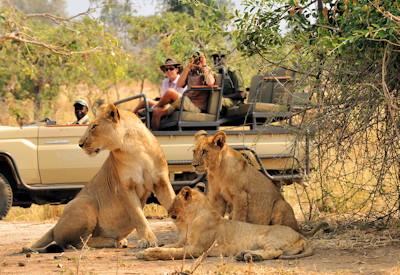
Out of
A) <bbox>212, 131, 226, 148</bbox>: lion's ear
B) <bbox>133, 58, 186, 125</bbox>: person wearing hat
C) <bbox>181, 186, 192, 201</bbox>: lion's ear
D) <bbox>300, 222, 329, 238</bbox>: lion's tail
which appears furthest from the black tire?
<bbox>181, 186, 192, 201</bbox>: lion's ear

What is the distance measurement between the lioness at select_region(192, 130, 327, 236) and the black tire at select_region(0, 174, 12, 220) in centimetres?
338

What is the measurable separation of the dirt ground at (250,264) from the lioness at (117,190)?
0.83ft

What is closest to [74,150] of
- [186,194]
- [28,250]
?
Result: [28,250]

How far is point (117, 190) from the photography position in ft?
26.8

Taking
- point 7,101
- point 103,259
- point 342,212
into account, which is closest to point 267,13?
point 103,259

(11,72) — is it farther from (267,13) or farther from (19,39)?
(267,13)

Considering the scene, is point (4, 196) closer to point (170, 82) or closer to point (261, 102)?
point (170, 82)

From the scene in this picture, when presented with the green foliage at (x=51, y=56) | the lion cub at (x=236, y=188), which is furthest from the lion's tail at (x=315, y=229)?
the green foliage at (x=51, y=56)

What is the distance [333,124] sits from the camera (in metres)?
7.61

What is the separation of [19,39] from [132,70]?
49.1 feet

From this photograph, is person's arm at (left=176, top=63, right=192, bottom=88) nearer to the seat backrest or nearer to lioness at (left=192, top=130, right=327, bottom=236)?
the seat backrest

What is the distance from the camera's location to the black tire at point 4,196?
10.5 meters

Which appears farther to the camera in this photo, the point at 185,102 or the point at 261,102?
the point at 261,102

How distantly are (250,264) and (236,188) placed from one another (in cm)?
161
